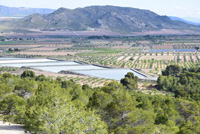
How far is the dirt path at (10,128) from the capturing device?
1596 centimetres

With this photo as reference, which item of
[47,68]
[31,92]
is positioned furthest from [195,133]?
[47,68]

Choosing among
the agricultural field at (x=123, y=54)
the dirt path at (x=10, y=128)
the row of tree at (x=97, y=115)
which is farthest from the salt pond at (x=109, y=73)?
the dirt path at (x=10, y=128)

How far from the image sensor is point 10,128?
16734mm

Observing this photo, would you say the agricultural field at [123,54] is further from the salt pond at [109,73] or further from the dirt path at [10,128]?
the dirt path at [10,128]

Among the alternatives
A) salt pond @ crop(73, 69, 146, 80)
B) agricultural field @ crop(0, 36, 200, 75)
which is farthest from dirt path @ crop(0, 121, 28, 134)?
agricultural field @ crop(0, 36, 200, 75)

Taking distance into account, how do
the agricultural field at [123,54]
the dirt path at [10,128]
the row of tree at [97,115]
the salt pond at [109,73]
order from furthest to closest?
the agricultural field at [123,54] → the salt pond at [109,73] → the dirt path at [10,128] → the row of tree at [97,115]

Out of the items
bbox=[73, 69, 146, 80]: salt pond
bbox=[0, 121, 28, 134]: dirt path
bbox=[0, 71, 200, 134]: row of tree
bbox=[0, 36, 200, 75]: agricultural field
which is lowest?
bbox=[73, 69, 146, 80]: salt pond

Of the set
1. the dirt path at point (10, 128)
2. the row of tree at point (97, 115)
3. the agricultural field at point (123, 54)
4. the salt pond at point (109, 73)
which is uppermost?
the row of tree at point (97, 115)

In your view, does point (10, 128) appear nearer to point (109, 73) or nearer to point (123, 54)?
point (109, 73)

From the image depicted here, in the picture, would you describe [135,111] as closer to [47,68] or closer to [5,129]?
[5,129]

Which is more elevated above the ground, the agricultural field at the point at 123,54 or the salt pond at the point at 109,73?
the agricultural field at the point at 123,54

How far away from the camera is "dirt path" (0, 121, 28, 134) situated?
15959 millimetres

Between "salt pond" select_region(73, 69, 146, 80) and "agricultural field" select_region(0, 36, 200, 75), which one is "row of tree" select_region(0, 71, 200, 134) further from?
"agricultural field" select_region(0, 36, 200, 75)

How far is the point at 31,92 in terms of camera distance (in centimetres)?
2562
